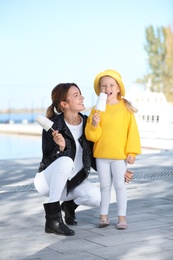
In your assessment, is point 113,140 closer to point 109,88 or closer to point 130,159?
point 130,159

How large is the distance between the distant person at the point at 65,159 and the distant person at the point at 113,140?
0.09 meters

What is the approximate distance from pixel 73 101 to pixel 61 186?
566 mm

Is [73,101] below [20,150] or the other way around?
the other way around

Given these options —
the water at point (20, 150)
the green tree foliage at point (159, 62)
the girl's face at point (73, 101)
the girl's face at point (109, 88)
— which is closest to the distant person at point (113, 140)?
the girl's face at point (109, 88)

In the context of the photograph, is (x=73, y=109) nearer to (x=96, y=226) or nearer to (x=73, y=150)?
(x=73, y=150)

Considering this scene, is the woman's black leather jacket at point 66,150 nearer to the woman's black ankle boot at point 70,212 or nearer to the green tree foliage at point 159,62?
the woman's black ankle boot at point 70,212

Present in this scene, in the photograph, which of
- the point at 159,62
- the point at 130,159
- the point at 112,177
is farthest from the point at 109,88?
the point at 159,62

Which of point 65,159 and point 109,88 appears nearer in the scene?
point 65,159

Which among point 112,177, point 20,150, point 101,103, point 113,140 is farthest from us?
point 20,150

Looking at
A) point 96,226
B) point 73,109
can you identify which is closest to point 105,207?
point 96,226

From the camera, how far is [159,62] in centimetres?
4341

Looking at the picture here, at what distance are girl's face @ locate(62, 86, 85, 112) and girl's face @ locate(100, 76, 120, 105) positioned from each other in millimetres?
160

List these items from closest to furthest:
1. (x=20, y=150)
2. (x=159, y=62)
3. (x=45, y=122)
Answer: (x=45, y=122) < (x=20, y=150) < (x=159, y=62)

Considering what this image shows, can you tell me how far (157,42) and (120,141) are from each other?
4058 cm
